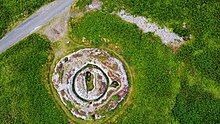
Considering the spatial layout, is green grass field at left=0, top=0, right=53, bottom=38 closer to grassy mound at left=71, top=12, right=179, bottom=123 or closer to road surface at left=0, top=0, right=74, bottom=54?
road surface at left=0, top=0, right=74, bottom=54

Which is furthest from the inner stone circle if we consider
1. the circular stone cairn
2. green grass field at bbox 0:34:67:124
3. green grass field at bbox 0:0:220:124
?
green grass field at bbox 0:34:67:124

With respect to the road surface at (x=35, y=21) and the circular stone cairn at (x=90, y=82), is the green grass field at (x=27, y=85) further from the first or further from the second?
the circular stone cairn at (x=90, y=82)

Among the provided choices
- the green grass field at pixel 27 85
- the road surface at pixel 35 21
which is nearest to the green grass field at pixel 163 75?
the road surface at pixel 35 21

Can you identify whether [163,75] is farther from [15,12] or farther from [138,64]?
[15,12]

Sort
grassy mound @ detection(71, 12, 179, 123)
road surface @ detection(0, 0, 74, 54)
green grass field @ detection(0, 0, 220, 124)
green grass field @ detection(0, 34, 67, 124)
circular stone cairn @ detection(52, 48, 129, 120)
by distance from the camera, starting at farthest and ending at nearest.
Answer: road surface @ detection(0, 0, 74, 54) → green grass field @ detection(0, 34, 67, 124) → circular stone cairn @ detection(52, 48, 129, 120) → grassy mound @ detection(71, 12, 179, 123) → green grass field @ detection(0, 0, 220, 124)

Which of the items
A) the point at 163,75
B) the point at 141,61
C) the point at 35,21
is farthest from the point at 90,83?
the point at 35,21

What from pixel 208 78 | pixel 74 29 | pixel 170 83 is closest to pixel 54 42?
pixel 74 29
